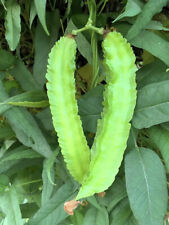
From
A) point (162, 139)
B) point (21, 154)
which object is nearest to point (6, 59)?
point (21, 154)

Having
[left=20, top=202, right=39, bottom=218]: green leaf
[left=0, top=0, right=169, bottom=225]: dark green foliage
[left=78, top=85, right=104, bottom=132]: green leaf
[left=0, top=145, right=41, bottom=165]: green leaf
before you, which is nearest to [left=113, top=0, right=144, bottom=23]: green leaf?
[left=0, top=0, right=169, bottom=225]: dark green foliage

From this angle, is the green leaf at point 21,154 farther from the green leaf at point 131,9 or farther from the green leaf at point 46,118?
the green leaf at point 131,9

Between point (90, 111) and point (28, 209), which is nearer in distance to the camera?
point (90, 111)

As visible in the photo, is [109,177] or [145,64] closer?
[109,177]

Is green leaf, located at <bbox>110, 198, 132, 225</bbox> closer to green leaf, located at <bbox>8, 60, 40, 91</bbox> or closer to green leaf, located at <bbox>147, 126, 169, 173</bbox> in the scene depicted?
green leaf, located at <bbox>147, 126, 169, 173</bbox>

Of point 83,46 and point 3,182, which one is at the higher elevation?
point 83,46

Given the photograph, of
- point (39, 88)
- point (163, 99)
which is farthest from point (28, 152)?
point (163, 99)

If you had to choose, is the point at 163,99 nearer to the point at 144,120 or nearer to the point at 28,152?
the point at 144,120

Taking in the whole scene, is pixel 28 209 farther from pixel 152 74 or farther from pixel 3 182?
pixel 152 74
